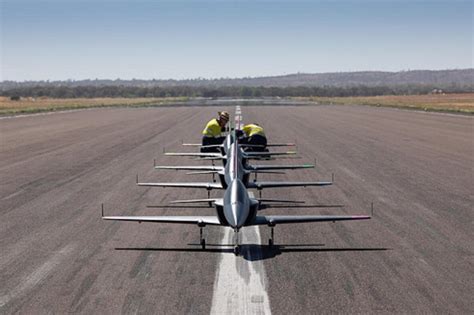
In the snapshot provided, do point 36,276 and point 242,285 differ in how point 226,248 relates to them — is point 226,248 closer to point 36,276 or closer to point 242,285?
point 242,285

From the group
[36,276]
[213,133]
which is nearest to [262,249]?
[36,276]

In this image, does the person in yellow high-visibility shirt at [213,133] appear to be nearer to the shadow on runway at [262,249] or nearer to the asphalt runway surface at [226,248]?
the asphalt runway surface at [226,248]

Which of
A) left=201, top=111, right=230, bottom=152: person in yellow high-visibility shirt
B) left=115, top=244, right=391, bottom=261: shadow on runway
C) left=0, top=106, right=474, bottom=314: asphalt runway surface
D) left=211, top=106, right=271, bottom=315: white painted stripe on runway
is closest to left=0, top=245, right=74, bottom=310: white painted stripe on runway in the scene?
left=0, top=106, right=474, bottom=314: asphalt runway surface

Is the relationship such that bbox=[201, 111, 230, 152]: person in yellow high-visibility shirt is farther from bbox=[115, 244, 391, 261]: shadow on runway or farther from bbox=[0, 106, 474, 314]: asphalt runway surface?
bbox=[115, 244, 391, 261]: shadow on runway

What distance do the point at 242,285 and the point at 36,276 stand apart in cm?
509

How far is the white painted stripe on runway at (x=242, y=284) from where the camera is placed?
38.8 ft

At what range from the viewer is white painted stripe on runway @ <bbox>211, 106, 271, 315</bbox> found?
38.8ft

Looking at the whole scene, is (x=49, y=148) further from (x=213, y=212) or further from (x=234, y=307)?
(x=234, y=307)

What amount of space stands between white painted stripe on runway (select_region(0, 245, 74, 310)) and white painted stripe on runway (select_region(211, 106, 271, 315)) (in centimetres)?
428

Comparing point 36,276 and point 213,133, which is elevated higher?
point 213,133

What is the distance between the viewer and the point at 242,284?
13.2 meters

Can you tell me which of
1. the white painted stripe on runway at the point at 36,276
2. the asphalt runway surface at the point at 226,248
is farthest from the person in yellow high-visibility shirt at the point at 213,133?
the white painted stripe on runway at the point at 36,276

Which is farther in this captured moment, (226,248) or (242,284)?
A: (226,248)

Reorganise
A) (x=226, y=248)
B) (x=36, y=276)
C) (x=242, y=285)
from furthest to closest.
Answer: (x=226, y=248) < (x=36, y=276) < (x=242, y=285)
